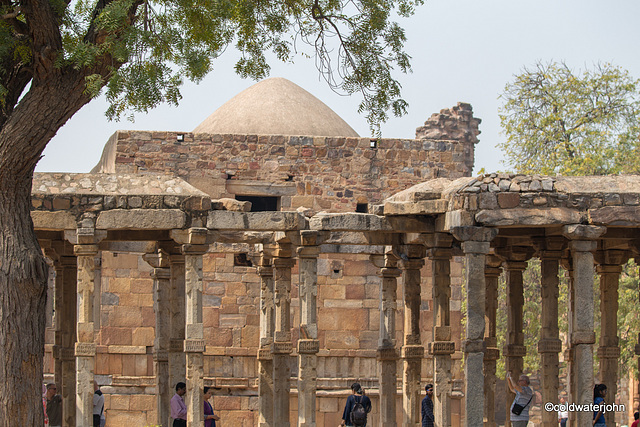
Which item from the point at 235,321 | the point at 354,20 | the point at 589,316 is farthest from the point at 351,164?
the point at 589,316

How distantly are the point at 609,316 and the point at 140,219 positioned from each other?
7.27 metres

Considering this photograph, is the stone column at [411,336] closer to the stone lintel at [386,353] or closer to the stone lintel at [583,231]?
the stone lintel at [386,353]

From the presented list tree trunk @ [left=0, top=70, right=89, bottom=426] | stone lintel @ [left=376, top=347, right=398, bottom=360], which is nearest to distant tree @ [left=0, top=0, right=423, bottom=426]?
tree trunk @ [left=0, top=70, right=89, bottom=426]

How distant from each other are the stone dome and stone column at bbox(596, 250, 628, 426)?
6158mm

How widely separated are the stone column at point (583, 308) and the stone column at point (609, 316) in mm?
3247

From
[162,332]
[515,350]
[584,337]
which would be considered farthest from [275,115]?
[584,337]

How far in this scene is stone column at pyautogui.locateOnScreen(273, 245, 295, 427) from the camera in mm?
15328

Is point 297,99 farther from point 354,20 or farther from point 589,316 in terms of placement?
point 589,316

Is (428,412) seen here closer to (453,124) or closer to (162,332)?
(162,332)

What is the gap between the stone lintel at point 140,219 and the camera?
519 inches

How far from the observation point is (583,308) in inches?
508

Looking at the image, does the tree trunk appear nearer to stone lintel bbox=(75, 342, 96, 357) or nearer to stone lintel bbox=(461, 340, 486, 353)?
stone lintel bbox=(75, 342, 96, 357)

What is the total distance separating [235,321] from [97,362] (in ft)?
7.79

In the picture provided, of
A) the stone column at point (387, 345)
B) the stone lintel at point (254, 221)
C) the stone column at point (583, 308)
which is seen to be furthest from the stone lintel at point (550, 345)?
the stone lintel at point (254, 221)
